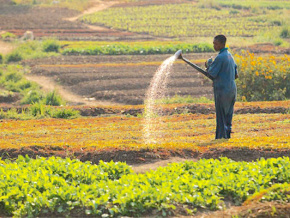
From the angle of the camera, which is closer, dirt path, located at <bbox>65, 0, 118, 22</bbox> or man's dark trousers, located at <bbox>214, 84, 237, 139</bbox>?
man's dark trousers, located at <bbox>214, 84, 237, 139</bbox>

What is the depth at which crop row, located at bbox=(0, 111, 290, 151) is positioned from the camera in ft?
32.3

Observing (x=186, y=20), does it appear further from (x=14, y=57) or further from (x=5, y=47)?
(x=14, y=57)

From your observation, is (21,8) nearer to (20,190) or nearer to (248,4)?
(248,4)

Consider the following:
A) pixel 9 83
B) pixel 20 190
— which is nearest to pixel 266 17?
pixel 9 83

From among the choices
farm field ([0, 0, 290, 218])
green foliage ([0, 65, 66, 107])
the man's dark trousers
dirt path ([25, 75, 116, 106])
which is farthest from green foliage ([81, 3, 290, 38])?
the man's dark trousers

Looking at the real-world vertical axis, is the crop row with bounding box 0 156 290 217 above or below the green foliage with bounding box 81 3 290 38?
below

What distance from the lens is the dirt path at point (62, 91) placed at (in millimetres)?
20219

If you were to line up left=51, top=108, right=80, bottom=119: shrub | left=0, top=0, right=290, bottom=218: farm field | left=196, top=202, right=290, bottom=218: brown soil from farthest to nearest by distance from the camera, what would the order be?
left=51, top=108, right=80, bottom=119: shrub → left=0, top=0, right=290, bottom=218: farm field → left=196, top=202, right=290, bottom=218: brown soil

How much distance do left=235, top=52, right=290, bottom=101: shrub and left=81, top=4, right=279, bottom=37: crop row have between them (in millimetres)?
19481

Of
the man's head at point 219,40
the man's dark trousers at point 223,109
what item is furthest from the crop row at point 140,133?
the man's head at point 219,40

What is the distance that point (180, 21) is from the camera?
46.0 m

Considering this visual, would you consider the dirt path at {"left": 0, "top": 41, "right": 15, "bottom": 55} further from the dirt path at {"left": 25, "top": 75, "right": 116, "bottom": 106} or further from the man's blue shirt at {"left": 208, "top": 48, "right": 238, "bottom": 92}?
the man's blue shirt at {"left": 208, "top": 48, "right": 238, "bottom": 92}

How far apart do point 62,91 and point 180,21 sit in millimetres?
25385

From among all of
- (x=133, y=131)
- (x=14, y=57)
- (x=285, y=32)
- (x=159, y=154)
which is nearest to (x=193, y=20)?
(x=285, y=32)
